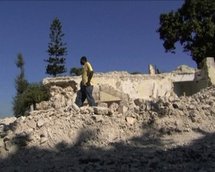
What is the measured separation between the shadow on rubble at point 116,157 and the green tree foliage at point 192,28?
25521 mm

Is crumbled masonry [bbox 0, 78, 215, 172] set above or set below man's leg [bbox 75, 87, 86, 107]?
below

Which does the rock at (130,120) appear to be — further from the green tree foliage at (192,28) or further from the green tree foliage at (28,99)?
the green tree foliage at (192,28)

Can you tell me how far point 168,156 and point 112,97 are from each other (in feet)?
52.7

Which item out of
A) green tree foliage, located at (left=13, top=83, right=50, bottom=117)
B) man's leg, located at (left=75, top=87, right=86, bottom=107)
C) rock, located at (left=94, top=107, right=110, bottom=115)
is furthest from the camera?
Result: green tree foliage, located at (left=13, top=83, right=50, bottom=117)

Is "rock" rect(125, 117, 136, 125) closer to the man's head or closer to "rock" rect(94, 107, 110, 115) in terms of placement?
"rock" rect(94, 107, 110, 115)

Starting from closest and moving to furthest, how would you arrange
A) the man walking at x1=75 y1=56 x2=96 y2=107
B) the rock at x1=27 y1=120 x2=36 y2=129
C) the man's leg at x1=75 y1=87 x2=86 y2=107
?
the rock at x1=27 y1=120 x2=36 y2=129 < the man walking at x1=75 y1=56 x2=96 y2=107 < the man's leg at x1=75 y1=87 x2=86 y2=107

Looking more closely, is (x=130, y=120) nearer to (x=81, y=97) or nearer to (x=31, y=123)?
(x=31, y=123)

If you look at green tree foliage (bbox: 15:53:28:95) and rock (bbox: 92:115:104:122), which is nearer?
rock (bbox: 92:115:104:122)

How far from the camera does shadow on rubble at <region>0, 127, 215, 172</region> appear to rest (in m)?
6.38

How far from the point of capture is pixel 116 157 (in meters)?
6.90

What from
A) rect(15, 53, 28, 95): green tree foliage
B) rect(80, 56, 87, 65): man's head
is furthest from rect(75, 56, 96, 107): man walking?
rect(15, 53, 28, 95): green tree foliage

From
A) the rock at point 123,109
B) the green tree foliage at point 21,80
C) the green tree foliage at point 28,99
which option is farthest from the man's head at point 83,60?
the green tree foliage at point 21,80

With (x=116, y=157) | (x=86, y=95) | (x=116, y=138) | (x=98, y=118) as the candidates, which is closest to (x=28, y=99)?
(x=86, y=95)

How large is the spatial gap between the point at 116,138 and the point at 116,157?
119 cm
